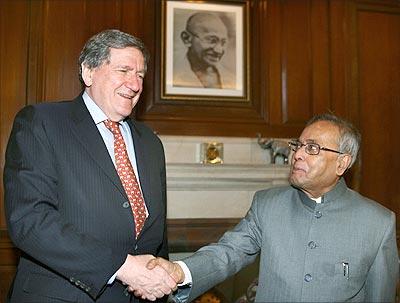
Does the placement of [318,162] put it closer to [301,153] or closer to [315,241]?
[301,153]

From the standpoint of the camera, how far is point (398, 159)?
12.7 feet

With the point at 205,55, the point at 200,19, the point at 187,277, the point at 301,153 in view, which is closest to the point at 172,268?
the point at 187,277

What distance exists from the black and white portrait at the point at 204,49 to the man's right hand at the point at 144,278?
6.03ft

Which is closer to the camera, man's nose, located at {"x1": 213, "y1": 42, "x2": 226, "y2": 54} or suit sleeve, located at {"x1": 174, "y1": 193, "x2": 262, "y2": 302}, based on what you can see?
suit sleeve, located at {"x1": 174, "y1": 193, "x2": 262, "y2": 302}

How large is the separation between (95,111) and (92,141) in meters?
0.19

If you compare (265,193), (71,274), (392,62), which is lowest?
(71,274)

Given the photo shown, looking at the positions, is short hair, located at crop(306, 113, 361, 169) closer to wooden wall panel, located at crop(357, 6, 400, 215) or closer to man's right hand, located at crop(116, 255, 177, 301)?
man's right hand, located at crop(116, 255, 177, 301)

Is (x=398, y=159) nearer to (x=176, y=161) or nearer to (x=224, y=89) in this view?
(x=224, y=89)

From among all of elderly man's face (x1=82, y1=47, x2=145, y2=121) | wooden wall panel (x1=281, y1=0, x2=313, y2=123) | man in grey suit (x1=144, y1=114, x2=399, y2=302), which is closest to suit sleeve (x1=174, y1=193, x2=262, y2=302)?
man in grey suit (x1=144, y1=114, x2=399, y2=302)

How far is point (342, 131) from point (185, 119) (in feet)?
5.48

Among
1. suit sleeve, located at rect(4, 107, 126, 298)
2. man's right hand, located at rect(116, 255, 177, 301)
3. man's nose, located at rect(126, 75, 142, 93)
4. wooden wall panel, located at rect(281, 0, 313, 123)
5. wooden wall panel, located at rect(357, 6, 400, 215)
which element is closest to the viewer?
suit sleeve, located at rect(4, 107, 126, 298)

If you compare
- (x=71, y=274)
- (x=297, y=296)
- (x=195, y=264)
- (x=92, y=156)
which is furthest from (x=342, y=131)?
(x=71, y=274)

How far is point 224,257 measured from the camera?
2.01 meters

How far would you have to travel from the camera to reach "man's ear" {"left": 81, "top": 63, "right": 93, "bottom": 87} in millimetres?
1993
